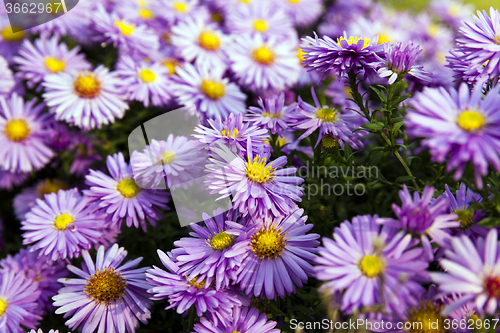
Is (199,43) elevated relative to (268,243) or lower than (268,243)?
elevated

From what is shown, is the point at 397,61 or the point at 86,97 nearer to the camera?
the point at 397,61

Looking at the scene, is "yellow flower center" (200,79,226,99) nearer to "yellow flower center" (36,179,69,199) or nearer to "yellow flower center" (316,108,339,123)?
"yellow flower center" (316,108,339,123)

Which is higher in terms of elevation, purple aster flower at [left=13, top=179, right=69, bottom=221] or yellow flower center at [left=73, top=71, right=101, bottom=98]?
yellow flower center at [left=73, top=71, right=101, bottom=98]

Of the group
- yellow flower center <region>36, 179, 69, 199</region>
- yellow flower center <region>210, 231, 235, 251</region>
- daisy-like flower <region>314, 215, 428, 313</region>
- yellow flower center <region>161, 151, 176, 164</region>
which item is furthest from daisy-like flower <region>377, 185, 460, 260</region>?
yellow flower center <region>36, 179, 69, 199</region>

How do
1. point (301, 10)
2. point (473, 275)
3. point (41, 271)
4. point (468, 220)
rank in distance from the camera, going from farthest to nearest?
1. point (301, 10)
2. point (41, 271)
3. point (468, 220)
4. point (473, 275)

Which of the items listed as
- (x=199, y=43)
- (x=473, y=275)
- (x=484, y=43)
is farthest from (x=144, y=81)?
(x=473, y=275)

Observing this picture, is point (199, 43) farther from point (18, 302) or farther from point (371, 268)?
point (371, 268)

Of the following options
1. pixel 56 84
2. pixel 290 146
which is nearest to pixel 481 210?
pixel 290 146
